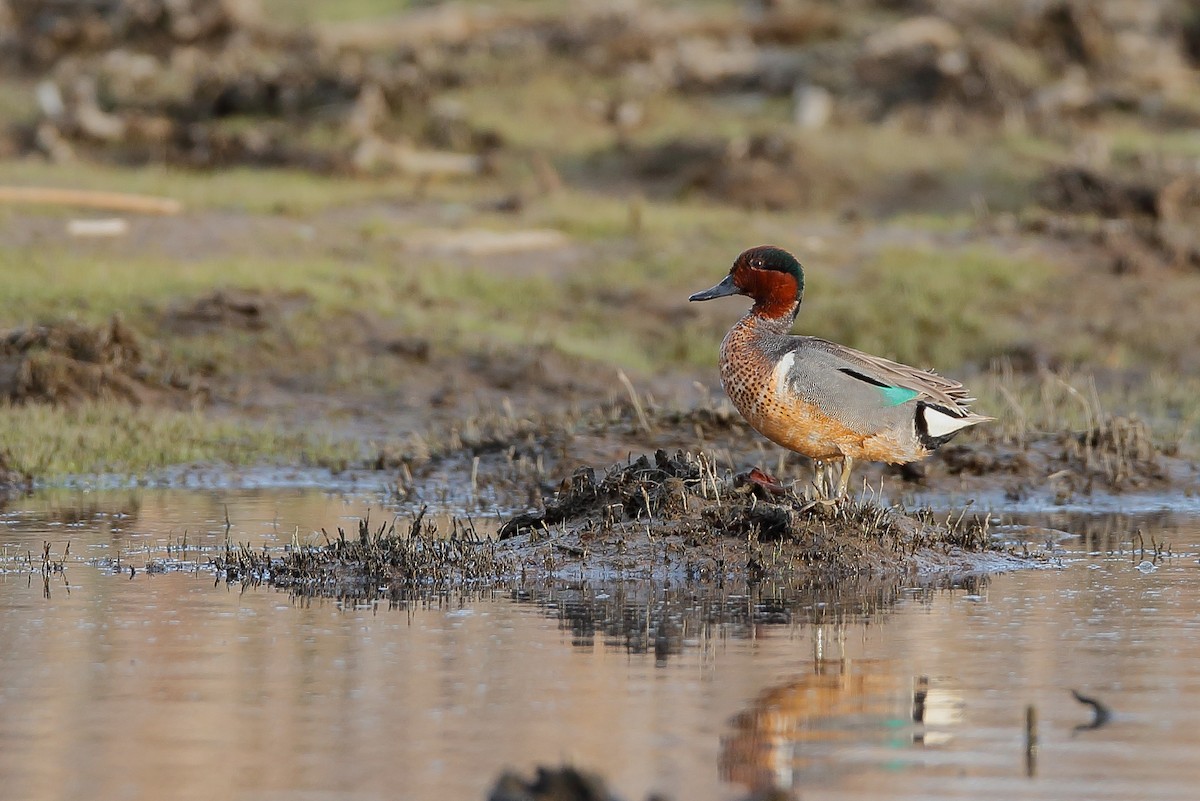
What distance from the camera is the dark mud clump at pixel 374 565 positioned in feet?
31.5

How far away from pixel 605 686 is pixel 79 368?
993cm

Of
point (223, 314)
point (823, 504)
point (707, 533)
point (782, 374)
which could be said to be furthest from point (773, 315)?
point (223, 314)

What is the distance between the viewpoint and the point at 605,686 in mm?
7141

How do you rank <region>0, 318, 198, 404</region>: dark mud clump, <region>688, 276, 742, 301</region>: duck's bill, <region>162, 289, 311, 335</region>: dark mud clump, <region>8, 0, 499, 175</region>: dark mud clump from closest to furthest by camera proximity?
<region>688, 276, 742, 301</region>: duck's bill
<region>0, 318, 198, 404</region>: dark mud clump
<region>162, 289, 311, 335</region>: dark mud clump
<region>8, 0, 499, 175</region>: dark mud clump

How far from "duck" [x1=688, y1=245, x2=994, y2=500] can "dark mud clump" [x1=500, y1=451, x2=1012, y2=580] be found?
0.23 metres

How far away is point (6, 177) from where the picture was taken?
2355 centimetres

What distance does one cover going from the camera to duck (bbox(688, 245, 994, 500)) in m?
9.67

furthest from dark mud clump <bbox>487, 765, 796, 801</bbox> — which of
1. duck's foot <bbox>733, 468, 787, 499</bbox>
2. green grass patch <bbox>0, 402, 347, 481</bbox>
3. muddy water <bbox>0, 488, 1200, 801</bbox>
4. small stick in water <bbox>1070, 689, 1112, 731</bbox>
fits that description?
green grass patch <bbox>0, 402, 347, 481</bbox>

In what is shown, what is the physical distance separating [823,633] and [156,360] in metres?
9.96

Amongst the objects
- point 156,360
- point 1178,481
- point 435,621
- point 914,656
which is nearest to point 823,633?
point 914,656

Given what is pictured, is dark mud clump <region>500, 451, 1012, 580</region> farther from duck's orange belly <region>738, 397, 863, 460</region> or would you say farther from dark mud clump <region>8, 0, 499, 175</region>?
dark mud clump <region>8, 0, 499, 175</region>

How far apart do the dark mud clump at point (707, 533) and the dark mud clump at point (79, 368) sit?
662 cm

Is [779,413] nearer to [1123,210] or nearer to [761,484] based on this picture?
[761,484]

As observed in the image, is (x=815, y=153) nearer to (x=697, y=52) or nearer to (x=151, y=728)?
(x=697, y=52)
